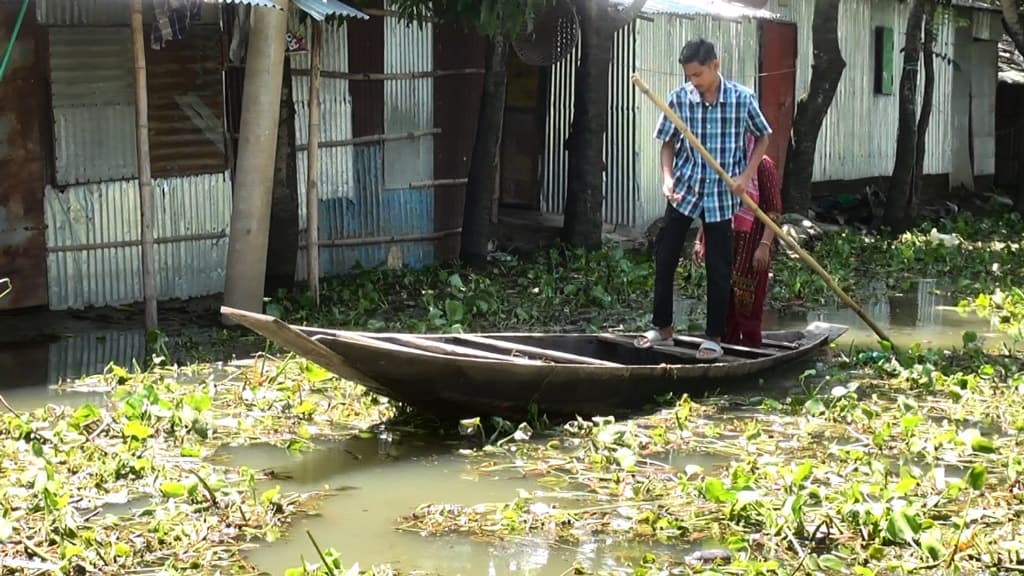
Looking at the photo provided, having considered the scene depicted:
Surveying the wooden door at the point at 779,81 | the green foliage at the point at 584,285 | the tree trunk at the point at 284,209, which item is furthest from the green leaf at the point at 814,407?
the wooden door at the point at 779,81

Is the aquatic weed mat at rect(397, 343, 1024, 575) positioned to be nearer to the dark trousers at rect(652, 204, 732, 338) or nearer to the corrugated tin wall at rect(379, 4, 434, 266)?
the dark trousers at rect(652, 204, 732, 338)

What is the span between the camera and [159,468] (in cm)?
616

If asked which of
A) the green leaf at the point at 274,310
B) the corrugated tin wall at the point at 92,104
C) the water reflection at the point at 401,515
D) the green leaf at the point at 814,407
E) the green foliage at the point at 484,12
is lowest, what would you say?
the water reflection at the point at 401,515

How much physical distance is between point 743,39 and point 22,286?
10043 mm

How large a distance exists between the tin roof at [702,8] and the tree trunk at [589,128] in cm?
41

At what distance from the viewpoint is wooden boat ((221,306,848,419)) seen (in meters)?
6.35

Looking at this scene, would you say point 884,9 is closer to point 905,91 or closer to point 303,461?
point 905,91

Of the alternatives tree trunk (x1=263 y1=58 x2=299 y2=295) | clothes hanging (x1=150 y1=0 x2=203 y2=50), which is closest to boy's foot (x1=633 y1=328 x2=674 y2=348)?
clothes hanging (x1=150 y1=0 x2=203 y2=50)

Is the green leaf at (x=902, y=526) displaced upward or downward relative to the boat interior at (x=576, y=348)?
downward

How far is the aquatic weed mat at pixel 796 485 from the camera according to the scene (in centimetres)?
522

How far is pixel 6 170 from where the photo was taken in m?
9.98

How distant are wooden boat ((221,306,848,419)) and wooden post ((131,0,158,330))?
2882mm

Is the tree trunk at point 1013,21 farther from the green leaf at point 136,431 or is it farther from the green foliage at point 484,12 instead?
the green leaf at point 136,431

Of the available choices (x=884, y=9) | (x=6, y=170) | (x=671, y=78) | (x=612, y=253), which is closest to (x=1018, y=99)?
(x=884, y=9)
